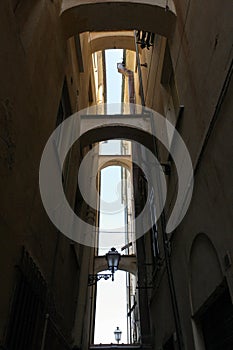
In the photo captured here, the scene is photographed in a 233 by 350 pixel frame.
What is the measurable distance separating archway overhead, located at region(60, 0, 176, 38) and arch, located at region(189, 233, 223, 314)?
3531 mm

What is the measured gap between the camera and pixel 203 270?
11.5ft

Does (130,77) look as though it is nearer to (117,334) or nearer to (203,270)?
(203,270)

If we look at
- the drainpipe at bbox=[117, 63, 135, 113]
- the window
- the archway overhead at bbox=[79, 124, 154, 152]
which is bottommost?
the window

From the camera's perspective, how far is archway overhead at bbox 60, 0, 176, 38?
211 inches

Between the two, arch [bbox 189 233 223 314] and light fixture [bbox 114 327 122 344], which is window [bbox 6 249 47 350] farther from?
light fixture [bbox 114 327 122 344]

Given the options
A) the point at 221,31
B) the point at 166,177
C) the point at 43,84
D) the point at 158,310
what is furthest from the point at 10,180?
the point at 158,310

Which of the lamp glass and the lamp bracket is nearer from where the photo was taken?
the lamp glass

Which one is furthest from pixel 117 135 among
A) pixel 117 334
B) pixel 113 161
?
pixel 117 334

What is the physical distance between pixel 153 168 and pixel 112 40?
15.6 feet

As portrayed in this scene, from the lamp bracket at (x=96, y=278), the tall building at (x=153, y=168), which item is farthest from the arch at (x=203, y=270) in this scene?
the lamp bracket at (x=96, y=278)

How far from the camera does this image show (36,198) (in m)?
3.79

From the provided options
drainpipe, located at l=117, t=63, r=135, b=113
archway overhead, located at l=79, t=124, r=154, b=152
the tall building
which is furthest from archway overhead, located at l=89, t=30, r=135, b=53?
archway overhead, located at l=79, t=124, r=154, b=152

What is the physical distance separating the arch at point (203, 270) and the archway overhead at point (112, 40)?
7.66m

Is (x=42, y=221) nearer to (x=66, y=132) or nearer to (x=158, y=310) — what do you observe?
(x=66, y=132)
